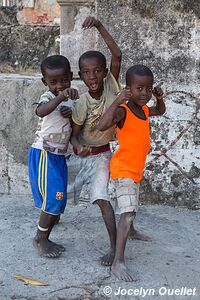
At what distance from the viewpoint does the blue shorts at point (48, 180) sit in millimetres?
3021

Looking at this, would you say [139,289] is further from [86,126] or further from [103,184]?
[86,126]

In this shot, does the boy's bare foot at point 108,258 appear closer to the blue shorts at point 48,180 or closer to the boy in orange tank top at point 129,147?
the boy in orange tank top at point 129,147

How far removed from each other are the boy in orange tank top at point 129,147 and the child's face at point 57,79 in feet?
1.21

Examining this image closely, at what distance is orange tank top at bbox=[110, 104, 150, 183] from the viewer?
2.81 metres

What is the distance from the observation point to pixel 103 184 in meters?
2.98

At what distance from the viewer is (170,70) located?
12.4 ft

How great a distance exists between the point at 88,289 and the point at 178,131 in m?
1.61

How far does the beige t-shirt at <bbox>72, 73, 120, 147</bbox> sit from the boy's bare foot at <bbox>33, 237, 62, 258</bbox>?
67 cm

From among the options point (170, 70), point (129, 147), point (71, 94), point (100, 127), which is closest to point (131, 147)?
point (129, 147)

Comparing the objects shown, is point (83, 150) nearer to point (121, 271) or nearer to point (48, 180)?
point (48, 180)

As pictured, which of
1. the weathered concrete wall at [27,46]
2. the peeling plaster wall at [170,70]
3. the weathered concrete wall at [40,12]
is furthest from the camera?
the weathered concrete wall at [40,12]

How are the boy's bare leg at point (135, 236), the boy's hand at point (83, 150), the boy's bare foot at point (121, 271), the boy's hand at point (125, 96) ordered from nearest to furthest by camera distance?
the boy's hand at point (125, 96)
the boy's bare foot at point (121, 271)
the boy's hand at point (83, 150)
the boy's bare leg at point (135, 236)

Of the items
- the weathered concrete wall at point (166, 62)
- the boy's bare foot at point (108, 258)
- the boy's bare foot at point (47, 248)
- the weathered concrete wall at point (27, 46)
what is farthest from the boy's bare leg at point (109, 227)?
the weathered concrete wall at point (27, 46)

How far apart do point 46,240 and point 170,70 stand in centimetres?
161
